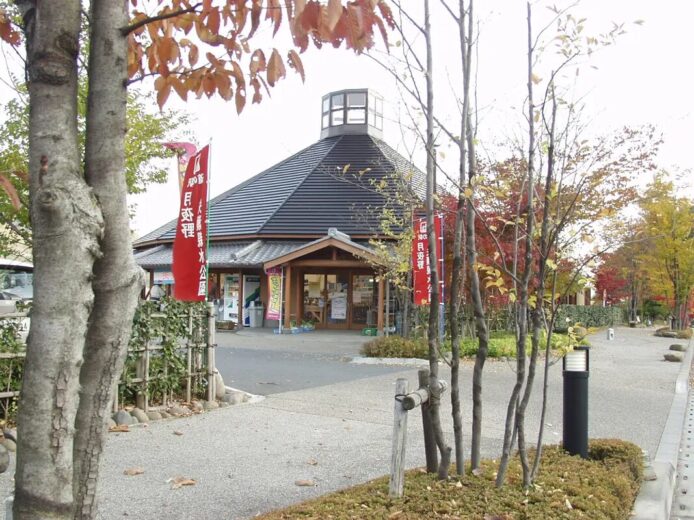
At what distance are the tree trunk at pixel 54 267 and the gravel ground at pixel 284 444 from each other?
272cm

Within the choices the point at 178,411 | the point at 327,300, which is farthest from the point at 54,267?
the point at 327,300

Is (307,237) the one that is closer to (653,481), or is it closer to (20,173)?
(653,481)

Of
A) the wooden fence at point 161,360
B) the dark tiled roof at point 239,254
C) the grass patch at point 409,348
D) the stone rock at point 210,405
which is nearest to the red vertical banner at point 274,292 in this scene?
the dark tiled roof at point 239,254

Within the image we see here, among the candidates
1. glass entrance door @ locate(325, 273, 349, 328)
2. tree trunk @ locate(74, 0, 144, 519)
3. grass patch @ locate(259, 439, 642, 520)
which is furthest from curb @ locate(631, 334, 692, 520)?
glass entrance door @ locate(325, 273, 349, 328)

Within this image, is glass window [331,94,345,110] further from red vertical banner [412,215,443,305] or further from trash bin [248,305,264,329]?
red vertical banner [412,215,443,305]

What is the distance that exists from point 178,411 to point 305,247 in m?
13.9

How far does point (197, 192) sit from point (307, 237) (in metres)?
15.2

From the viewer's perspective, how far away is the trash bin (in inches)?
934

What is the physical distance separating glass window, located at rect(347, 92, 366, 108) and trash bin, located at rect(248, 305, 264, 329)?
12112 mm

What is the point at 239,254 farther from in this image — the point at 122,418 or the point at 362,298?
the point at 122,418

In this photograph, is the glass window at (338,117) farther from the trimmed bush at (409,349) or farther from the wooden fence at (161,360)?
the wooden fence at (161,360)

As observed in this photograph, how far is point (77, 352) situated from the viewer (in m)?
1.66

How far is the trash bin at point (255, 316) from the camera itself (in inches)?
934

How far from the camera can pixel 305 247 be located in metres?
21.1
